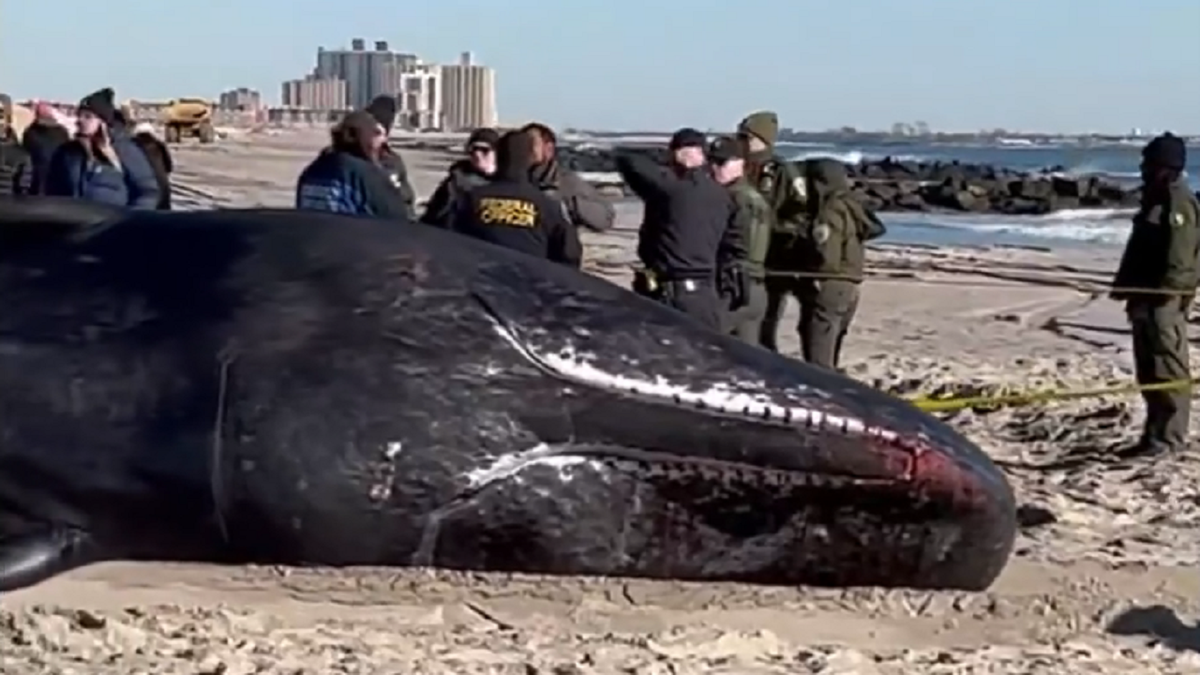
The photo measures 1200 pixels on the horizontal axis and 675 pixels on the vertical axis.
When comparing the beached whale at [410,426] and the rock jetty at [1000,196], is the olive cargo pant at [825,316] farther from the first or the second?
the rock jetty at [1000,196]

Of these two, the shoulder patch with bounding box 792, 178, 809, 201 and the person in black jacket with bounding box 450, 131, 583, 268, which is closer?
the person in black jacket with bounding box 450, 131, 583, 268

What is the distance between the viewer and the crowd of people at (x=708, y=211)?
9.48 metres

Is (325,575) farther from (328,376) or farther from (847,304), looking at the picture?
(847,304)

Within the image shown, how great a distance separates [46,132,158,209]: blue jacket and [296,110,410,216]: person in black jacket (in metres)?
2.04

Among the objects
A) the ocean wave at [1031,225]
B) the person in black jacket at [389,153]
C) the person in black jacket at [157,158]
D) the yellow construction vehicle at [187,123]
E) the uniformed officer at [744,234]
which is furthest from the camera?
the yellow construction vehicle at [187,123]

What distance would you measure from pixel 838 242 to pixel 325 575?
6218 millimetres

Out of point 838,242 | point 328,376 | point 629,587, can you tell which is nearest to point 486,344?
point 328,376

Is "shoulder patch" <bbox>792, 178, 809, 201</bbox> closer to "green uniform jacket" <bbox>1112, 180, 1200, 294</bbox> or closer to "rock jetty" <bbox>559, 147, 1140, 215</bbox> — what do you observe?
"green uniform jacket" <bbox>1112, 180, 1200, 294</bbox>

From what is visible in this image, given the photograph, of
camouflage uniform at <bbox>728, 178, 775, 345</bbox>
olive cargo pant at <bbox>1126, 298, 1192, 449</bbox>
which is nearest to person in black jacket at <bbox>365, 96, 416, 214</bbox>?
camouflage uniform at <bbox>728, 178, 775, 345</bbox>

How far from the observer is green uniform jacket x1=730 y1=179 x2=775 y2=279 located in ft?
37.7

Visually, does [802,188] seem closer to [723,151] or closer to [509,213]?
[723,151]

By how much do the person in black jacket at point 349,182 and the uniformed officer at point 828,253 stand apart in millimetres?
3452

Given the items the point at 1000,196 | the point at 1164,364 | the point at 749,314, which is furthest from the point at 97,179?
the point at 1000,196

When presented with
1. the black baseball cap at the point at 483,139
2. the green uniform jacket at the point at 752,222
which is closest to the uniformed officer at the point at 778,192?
the green uniform jacket at the point at 752,222
